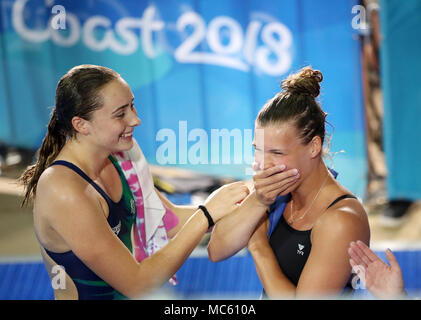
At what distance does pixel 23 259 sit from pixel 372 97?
2242 millimetres

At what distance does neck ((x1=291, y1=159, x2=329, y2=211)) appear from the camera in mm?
1170

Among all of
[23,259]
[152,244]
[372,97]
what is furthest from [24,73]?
[372,97]

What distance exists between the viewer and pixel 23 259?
5.89ft

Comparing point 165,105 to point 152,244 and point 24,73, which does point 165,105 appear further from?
point 152,244

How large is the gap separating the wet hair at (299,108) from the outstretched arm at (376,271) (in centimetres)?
28

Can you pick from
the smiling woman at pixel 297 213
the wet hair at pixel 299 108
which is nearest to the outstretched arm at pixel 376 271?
the smiling woman at pixel 297 213

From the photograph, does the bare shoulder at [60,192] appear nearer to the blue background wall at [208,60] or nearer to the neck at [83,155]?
the neck at [83,155]

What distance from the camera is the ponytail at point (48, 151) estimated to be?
1.19 metres

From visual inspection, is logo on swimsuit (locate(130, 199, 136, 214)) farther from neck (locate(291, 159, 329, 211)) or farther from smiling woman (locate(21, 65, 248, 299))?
neck (locate(291, 159, 329, 211))

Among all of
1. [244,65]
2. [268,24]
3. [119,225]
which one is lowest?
[119,225]

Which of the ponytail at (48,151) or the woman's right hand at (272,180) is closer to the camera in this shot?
the woman's right hand at (272,180)

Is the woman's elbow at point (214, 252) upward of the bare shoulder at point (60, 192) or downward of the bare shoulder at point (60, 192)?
downward

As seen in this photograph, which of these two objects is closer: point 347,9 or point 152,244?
point 152,244

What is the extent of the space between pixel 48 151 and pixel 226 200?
476 mm
